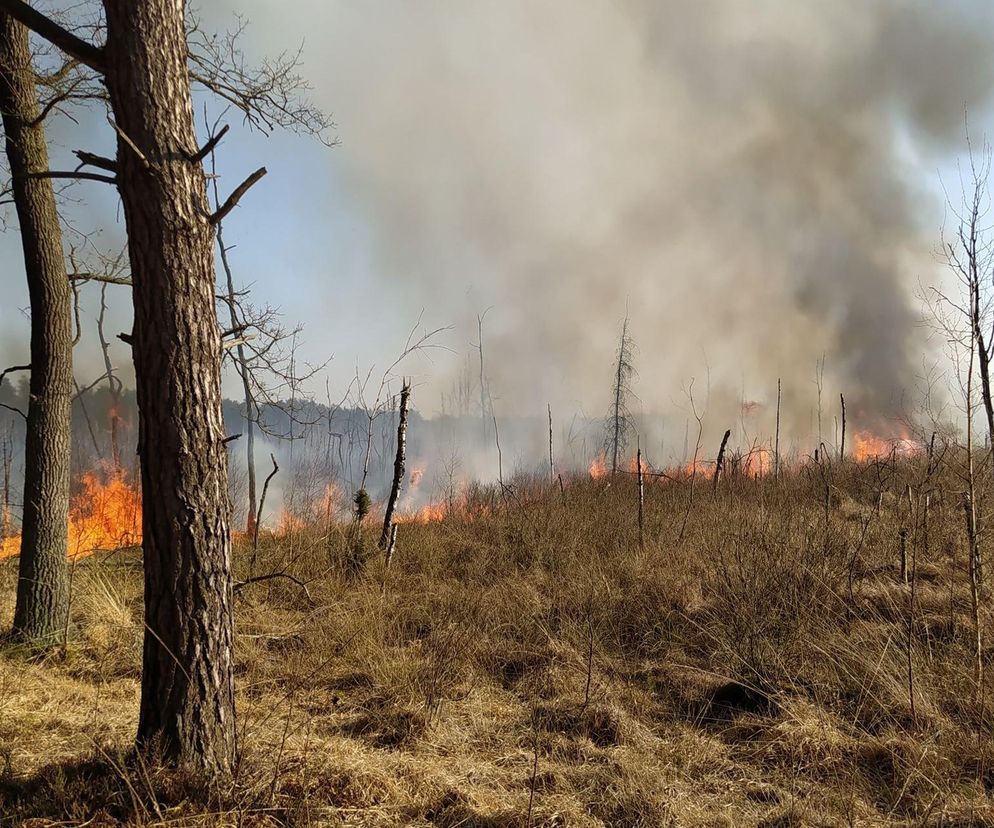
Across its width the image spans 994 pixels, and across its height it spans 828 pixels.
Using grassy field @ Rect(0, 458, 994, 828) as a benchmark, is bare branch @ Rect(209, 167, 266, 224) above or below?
above

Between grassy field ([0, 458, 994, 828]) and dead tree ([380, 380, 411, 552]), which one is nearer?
grassy field ([0, 458, 994, 828])

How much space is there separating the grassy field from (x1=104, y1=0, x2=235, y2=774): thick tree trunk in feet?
1.05

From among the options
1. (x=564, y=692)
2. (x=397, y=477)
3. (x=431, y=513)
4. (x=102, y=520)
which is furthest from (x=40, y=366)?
(x=102, y=520)

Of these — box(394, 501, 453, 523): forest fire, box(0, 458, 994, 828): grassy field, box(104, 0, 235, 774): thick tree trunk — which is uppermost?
box(104, 0, 235, 774): thick tree trunk

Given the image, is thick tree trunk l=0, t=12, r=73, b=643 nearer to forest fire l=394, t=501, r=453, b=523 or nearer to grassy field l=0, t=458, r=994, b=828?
grassy field l=0, t=458, r=994, b=828

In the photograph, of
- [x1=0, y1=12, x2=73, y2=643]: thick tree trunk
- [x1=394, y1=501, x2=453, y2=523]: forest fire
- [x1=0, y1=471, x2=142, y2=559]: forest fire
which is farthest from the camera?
[x1=394, y1=501, x2=453, y2=523]: forest fire

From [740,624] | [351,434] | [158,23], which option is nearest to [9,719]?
[158,23]

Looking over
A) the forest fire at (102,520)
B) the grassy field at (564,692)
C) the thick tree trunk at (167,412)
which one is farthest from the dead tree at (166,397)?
the forest fire at (102,520)

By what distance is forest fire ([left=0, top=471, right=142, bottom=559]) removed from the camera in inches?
397

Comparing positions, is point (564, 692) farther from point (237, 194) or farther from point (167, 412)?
point (237, 194)

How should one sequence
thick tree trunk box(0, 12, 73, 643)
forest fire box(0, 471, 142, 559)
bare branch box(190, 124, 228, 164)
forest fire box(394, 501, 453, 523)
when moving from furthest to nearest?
→ forest fire box(394, 501, 453, 523), forest fire box(0, 471, 142, 559), thick tree trunk box(0, 12, 73, 643), bare branch box(190, 124, 228, 164)

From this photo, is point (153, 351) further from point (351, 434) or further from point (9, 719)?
point (351, 434)

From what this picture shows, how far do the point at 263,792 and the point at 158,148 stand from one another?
10.5 feet

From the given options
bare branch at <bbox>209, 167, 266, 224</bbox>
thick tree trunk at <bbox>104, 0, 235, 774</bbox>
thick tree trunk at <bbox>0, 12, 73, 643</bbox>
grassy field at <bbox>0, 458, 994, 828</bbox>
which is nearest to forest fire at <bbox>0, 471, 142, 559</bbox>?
thick tree trunk at <bbox>0, 12, 73, 643</bbox>
